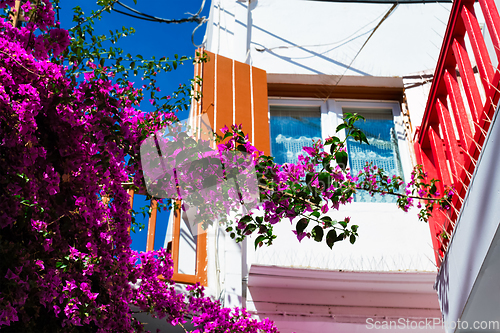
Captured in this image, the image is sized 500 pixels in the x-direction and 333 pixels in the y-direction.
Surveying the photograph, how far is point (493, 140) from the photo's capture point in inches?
99.6

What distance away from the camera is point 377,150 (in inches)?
228

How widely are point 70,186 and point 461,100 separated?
289 cm

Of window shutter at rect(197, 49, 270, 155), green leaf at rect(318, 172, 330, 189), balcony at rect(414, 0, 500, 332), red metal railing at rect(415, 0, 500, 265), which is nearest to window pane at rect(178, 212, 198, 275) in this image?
window shutter at rect(197, 49, 270, 155)

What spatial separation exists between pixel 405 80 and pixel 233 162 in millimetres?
4157

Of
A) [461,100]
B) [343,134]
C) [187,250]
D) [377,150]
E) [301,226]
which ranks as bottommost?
[301,226]

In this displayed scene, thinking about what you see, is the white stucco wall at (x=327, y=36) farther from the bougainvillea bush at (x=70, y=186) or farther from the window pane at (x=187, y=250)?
the bougainvillea bush at (x=70, y=186)

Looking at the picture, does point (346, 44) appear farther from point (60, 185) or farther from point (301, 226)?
point (60, 185)

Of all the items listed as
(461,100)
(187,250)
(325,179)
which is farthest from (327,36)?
(325,179)

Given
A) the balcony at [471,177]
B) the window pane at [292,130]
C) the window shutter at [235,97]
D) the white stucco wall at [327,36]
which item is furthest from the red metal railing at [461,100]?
the white stucco wall at [327,36]

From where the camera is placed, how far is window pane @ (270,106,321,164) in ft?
18.6

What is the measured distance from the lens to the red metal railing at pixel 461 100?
3.11 metres

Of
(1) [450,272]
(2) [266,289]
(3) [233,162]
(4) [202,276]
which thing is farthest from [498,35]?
(4) [202,276]

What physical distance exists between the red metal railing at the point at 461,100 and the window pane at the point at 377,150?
100 centimetres

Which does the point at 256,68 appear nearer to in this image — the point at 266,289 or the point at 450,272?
the point at 266,289
